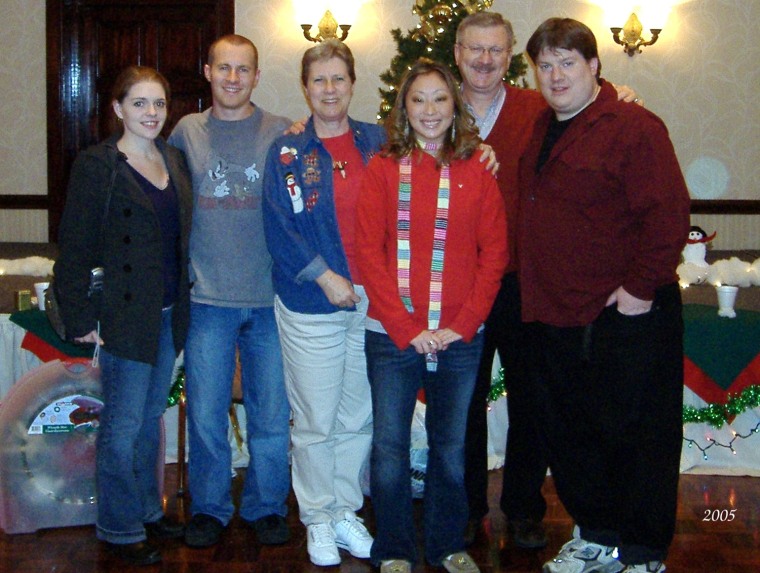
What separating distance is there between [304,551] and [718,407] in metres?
1.64

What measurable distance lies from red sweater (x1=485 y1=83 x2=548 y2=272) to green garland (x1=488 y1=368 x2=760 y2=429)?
824 millimetres

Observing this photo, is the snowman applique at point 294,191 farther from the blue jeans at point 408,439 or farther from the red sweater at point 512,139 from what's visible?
the red sweater at point 512,139

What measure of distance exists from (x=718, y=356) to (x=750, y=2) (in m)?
3.65

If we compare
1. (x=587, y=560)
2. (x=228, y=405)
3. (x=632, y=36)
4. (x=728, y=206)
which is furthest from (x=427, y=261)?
(x=728, y=206)

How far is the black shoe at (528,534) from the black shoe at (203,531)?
36.4 inches

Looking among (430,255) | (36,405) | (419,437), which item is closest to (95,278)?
(36,405)

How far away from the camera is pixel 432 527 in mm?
2438

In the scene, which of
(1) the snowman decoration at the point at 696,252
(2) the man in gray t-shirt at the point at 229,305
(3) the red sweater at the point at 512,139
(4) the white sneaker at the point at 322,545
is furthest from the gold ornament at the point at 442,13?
(4) the white sneaker at the point at 322,545

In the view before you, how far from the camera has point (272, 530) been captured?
268 cm

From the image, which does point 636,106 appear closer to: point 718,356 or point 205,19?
point 718,356

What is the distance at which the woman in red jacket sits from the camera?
2260mm

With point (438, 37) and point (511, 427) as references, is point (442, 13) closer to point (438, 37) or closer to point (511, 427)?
point (438, 37)

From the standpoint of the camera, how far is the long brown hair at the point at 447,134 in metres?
2.28

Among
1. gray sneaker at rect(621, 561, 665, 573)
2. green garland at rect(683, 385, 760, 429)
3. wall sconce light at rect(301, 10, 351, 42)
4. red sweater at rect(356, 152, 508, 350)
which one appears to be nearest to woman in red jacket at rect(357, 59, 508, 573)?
red sweater at rect(356, 152, 508, 350)
